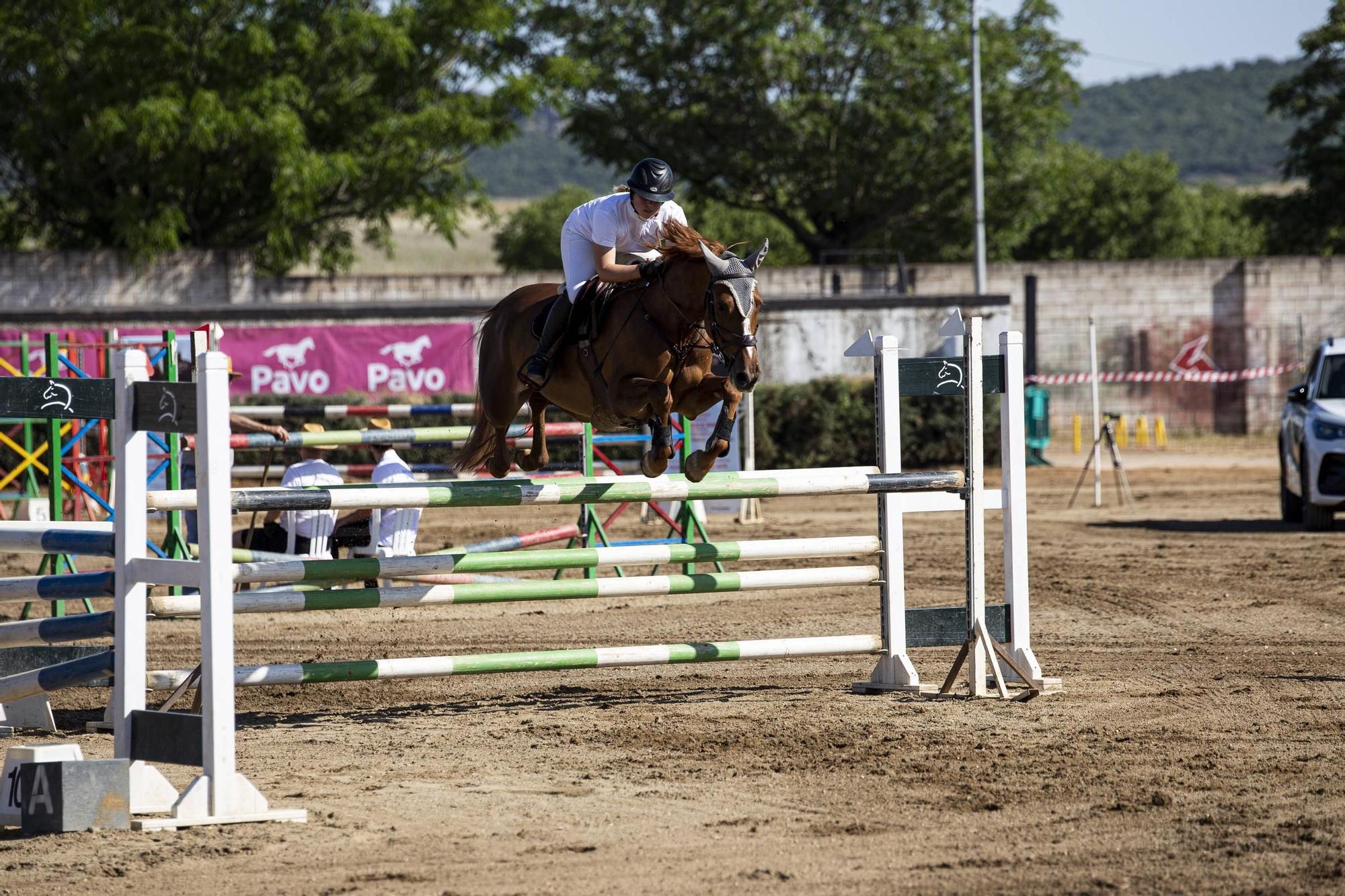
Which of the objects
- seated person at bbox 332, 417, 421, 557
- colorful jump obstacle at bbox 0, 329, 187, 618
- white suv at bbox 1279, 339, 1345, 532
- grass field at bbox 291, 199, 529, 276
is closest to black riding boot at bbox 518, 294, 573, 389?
seated person at bbox 332, 417, 421, 557

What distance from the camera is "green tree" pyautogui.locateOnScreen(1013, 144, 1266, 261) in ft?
189

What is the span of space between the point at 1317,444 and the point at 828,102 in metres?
24.0

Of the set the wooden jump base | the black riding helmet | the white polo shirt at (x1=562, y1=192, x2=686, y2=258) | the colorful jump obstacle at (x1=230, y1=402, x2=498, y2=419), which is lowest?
the wooden jump base

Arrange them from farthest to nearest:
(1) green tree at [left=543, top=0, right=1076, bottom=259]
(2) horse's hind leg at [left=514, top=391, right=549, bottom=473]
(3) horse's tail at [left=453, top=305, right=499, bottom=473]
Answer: (1) green tree at [left=543, top=0, right=1076, bottom=259] < (3) horse's tail at [left=453, top=305, right=499, bottom=473] < (2) horse's hind leg at [left=514, top=391, right=549, bottom=473]

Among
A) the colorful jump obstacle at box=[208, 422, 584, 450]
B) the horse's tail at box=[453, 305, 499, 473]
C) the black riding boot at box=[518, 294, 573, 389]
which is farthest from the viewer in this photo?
the colorful jump obstacle at box=[208, 422, 584, 450]

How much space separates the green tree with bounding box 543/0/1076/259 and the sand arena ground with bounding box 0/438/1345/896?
86.9 feet

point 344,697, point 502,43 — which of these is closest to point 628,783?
point 344,697

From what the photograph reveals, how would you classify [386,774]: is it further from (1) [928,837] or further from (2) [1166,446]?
(2) [1166,446]

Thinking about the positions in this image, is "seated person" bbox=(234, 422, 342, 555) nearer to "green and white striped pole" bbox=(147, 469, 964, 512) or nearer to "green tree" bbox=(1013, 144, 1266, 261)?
"green and white striped pole" bbox=(147, 469, 964, 512)

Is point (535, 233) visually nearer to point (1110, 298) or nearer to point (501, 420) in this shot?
point (1110, 298)

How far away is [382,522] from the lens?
9.54 m

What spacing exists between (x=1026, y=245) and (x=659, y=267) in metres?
52.5

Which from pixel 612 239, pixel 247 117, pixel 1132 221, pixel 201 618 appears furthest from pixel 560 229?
pixel 201 618

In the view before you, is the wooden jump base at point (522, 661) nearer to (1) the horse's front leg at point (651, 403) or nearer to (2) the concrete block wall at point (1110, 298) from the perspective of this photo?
(1) the horse's front leg at point (651, 403)
